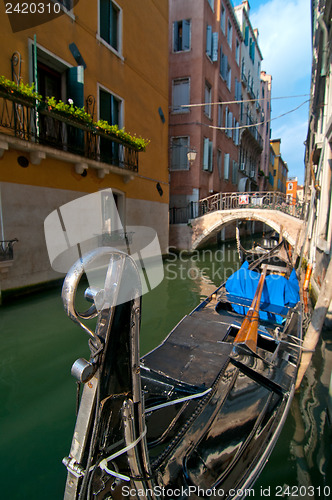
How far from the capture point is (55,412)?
2654 mm

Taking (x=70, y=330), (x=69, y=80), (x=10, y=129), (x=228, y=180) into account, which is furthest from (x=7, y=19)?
(x=228, y=180)

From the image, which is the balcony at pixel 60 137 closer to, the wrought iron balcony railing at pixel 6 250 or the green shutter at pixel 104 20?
the wrought iron balcony railing at pixel 6 250

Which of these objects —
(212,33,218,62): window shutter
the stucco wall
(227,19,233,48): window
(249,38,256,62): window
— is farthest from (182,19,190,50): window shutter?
(249,38,256,62): window

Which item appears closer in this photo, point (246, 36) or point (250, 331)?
point (250, 331)

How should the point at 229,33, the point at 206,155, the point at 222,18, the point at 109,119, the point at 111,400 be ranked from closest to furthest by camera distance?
1. the point at 111,400
2. the point at 109,119
3. the point at 206,155
4. the point at 222,18
5. the point at 229,33

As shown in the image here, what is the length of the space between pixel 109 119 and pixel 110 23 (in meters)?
2.26

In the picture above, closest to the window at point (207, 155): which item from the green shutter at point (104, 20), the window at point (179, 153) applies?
the window at point (179, 153)

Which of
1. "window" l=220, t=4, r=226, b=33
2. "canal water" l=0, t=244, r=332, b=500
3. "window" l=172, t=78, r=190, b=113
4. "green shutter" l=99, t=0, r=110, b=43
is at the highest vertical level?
"window" l=220, t=4, r=226, b=33

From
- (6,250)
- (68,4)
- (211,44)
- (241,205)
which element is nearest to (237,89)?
(211,44)

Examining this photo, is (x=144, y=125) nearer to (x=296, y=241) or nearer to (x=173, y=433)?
(x=296, y=241)

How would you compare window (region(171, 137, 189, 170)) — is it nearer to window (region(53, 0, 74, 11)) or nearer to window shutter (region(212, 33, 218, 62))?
window shutter (region(212, 33, 218, 62))

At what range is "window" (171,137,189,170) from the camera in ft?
41.5

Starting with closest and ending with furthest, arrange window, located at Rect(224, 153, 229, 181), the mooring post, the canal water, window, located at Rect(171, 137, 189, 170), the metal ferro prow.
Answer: the metal ferro prow → the canal water → the mooring post → window, located at Rect(171, 137, 189, 170) → window, located at Rect(224, 153, 229, 181)

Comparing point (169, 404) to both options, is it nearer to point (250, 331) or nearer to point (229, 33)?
point (250, 331)
